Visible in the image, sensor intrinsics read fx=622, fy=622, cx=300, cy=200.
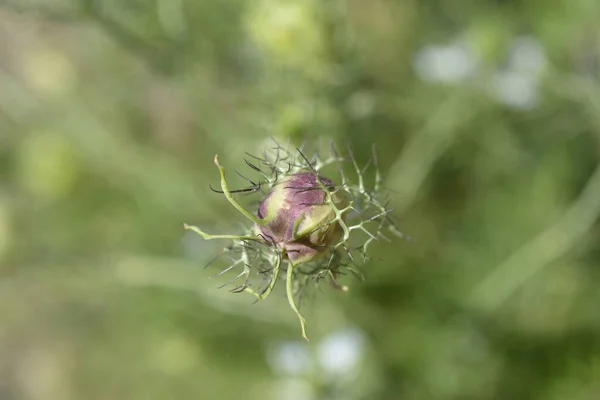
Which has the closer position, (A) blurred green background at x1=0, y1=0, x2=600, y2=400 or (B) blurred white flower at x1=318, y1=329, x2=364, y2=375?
(A) blurred green background at x1=0, y1=0, x2=600, y2=400

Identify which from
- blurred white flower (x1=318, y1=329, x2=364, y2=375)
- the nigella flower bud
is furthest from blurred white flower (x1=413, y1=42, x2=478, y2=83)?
the nigella flower bud

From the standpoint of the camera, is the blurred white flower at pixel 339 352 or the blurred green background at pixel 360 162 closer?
the blurred green background at pixel 360 162

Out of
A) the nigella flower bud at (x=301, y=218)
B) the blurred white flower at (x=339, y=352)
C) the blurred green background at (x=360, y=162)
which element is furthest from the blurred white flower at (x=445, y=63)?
the nigella flower bud at (x=301, y=218)

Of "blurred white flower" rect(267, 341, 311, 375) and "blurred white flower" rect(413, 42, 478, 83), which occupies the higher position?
"blurred white flower" rect(413, 42, 478, 83)

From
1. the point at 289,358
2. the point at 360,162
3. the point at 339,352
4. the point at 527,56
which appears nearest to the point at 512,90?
the point at 527,56

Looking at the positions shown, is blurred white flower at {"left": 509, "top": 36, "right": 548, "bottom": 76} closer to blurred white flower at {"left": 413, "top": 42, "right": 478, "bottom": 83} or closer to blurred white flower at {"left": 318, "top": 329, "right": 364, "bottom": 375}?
blurred white flower at {"left": 413, "top": 42, "right": 478, "bottom": 83}

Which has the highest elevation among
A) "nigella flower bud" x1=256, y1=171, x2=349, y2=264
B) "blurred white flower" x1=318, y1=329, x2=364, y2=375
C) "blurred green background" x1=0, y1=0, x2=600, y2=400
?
"blurred green background" x1=0, y1=0, x2=600, y2=400

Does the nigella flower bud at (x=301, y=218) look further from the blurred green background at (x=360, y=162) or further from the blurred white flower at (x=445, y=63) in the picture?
the blurred white flower at (x=445, y=63)
